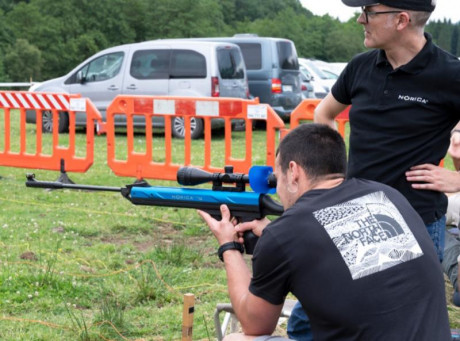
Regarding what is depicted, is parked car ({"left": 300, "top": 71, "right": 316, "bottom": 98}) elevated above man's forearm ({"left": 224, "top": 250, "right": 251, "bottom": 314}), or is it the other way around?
man's forearm ({"left": 224, "top": 250, "right": 251, "bottom": 314})

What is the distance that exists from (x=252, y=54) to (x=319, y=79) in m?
7.17

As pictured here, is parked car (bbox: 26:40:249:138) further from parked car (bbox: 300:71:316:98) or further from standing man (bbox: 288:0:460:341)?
standing man (bbox: 288:0:460:341)

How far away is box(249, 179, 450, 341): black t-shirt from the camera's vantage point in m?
2.79

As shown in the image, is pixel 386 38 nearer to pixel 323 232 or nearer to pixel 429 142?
pixel 429 142

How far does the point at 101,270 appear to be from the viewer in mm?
6586

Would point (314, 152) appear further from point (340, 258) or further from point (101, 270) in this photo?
point (101, 270)

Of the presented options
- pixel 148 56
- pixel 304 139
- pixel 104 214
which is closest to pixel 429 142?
pixel 304 139

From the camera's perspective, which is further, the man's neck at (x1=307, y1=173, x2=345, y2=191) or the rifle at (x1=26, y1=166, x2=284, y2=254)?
the rifle at (x1=26, y1=166, x2=284, y2=254)

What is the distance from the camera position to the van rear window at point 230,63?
17656mm

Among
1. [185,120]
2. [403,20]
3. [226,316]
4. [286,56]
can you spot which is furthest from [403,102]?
[286,56]

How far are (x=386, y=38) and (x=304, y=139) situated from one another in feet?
3.03

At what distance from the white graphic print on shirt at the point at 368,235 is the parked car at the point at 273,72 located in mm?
16345

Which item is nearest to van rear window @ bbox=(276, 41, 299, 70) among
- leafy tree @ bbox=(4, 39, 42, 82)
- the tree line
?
the tree line

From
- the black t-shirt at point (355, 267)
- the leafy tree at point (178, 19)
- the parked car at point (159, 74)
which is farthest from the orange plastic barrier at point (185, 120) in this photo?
the leafy tree at point (178, 19)
